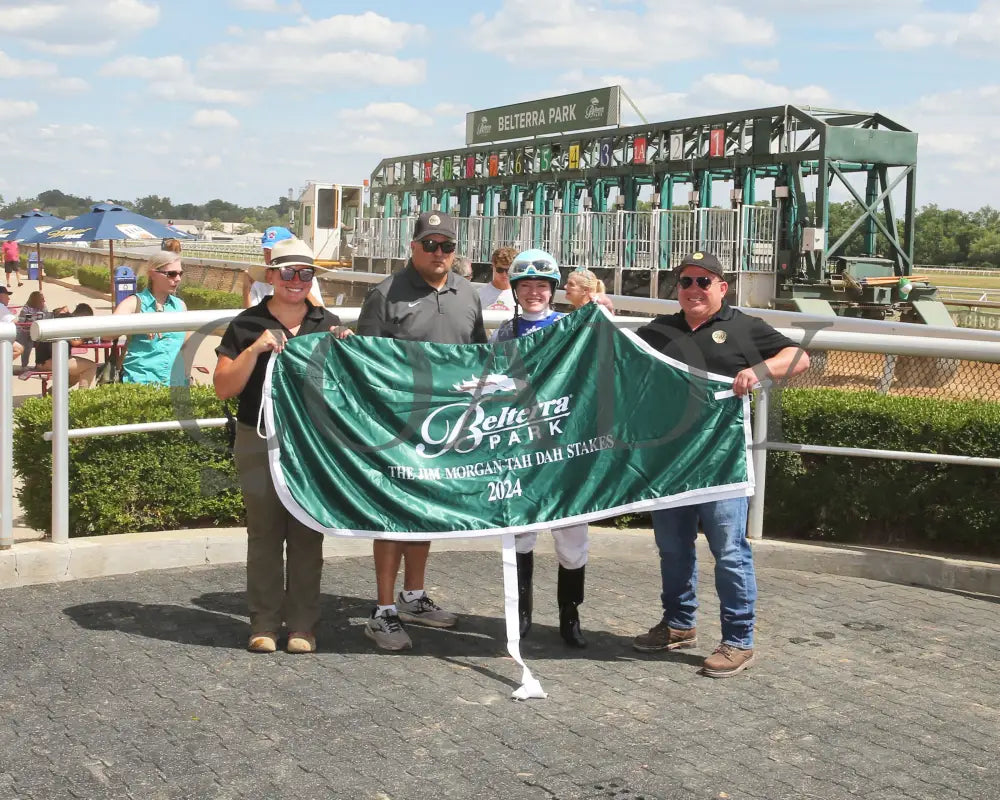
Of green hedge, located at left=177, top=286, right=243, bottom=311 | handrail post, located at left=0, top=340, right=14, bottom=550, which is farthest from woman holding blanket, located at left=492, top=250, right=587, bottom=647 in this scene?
green hedge, located at left=177, top=286, right=243, bottom=311

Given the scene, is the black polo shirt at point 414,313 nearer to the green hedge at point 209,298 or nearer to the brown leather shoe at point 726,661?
the brown leather shoe at point 726,661

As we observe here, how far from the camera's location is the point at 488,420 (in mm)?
5441

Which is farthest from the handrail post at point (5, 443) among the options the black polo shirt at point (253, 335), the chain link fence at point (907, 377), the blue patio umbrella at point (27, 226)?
the blue patio umbrella at point (27, 226)

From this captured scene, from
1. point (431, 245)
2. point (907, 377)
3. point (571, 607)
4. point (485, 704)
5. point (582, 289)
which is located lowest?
point (485, 704)

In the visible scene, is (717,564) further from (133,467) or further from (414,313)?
(133,467)

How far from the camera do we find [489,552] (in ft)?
22.7

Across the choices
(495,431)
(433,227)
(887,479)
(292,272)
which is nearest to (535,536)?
(495,431)

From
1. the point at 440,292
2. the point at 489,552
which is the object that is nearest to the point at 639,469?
the point at 440,292

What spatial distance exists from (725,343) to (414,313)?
1362mm

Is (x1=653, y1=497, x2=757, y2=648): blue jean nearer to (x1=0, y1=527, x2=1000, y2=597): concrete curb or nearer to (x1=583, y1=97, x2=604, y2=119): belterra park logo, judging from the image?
(x1=0, y1=527, x2=1000, y2=597): concrete curb

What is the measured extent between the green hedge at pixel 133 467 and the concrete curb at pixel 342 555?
169 millimetres

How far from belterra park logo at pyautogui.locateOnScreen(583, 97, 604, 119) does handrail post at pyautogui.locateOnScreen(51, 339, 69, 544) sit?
25666mm

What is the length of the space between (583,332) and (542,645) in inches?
53.9

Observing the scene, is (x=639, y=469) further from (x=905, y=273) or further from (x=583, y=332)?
(x=905, y=273)
